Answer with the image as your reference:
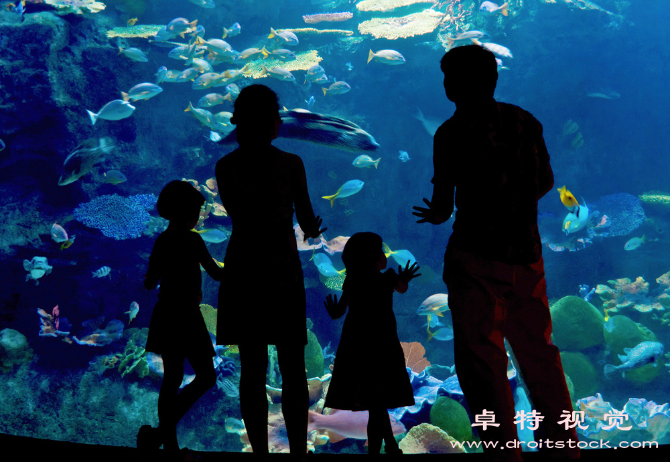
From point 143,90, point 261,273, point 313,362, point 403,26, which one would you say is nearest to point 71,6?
point 143,90

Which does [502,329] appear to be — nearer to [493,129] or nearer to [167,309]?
[493,129]

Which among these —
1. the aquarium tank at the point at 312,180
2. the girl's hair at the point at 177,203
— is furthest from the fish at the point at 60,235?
the girl's hair at the point at 177,203

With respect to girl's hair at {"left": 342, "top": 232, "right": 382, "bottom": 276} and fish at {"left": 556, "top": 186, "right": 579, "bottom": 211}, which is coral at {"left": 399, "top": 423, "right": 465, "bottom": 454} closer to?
girl's hair at {"left": 342, "top": 232, "right": 382, "bottom": 276}

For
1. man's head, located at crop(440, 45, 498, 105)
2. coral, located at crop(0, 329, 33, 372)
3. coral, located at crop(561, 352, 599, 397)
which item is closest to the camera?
man's head, located at crop(440, 45, 498, 105)

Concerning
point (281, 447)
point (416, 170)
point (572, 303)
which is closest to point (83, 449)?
point (281, 447)

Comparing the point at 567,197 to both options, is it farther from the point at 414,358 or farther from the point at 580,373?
the point at 580,373

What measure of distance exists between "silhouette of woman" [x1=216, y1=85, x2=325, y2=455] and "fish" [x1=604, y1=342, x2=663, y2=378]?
28.5ft

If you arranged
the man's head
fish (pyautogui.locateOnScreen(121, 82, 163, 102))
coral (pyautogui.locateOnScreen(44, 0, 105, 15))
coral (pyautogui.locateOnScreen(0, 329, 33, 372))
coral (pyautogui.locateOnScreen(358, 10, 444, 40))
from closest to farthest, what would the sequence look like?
the man's head < coral (pyautogui.locateOnScreen(0, 329, 33, 372)) < fish (pyautogui.locateOnScreen(121, 82, 163, 102)) < coral (pyautogui.locateOnScreen(44, 0, 105, 15)) < coral (pyautogui.locateOnScreen(358, 10, 444, 40))

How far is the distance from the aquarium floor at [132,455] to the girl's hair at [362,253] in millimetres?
802

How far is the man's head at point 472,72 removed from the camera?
1516mm

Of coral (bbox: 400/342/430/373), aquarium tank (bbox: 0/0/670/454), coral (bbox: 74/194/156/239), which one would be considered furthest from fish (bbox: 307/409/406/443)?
coral (bbox: 74/194/156/239)

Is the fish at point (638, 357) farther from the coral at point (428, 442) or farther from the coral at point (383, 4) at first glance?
the coral at point (383, 4)

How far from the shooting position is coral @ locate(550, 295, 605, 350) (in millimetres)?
8039

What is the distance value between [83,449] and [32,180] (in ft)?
27.7
